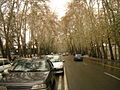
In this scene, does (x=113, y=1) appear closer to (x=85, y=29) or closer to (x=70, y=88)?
(x=70, y=88)

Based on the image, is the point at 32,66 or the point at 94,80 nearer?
the point at 32,66

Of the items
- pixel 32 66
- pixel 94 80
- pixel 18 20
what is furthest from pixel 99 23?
pixel 32 66

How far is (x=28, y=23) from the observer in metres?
42.4

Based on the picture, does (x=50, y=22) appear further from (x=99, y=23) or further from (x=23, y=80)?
(x=23, y=80)

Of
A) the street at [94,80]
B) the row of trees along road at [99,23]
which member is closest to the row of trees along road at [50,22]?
the row of trees along road at [99,23]

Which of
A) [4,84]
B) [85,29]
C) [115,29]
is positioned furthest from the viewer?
[85,29]

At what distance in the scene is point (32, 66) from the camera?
749cm

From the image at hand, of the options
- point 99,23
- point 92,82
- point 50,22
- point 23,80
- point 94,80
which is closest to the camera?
point 23,80

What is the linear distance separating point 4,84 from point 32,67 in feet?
6.94

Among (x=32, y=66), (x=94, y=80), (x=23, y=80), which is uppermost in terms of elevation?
(x=32, y=66)

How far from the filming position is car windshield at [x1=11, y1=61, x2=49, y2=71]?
727cm

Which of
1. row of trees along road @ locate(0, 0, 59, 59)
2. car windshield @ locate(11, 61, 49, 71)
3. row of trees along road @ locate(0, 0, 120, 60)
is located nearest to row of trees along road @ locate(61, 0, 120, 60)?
row of trees along road @ locate(0, 0, 120, 60)

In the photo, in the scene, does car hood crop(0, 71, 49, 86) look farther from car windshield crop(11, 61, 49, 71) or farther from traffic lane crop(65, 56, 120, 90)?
traffic lane crop(65, 56, 120, 90)

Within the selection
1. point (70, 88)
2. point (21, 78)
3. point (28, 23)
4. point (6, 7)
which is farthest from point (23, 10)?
point (21, 78)
